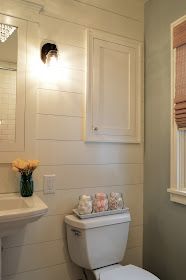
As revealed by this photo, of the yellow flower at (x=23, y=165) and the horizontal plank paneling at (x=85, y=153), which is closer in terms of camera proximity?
the yellow flower at (x=23, y=165)

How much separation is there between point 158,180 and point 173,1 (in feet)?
4.43

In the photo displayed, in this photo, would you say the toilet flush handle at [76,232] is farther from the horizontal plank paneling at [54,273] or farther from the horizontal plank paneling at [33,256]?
the horizontal plank paneling at [54,273]

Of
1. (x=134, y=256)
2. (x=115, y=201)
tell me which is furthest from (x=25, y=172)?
(x=134, y=256)

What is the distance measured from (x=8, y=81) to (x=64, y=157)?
0.64 meters

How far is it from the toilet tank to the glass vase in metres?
0.34

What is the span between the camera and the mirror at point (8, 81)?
5.13 feet

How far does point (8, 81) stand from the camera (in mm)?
1573

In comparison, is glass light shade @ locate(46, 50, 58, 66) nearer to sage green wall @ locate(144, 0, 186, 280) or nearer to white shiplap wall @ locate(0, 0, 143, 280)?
white shiplap wall @ locate(0, 0, 143, 280)

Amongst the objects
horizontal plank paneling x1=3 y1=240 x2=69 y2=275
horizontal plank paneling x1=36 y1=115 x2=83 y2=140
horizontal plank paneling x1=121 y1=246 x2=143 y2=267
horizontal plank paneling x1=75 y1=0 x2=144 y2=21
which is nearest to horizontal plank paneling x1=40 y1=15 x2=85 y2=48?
horizontal plank paneling x1=75 y1=0 x2=144 y2=21

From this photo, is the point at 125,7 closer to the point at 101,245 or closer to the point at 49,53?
the point at 49,53

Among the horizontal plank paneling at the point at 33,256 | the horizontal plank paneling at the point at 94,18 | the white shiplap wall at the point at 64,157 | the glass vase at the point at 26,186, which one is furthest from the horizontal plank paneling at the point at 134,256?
the horizontal plank paneling at the point at 94,18

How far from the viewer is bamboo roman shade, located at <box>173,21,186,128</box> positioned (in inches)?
64.7

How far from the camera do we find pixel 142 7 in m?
2.10

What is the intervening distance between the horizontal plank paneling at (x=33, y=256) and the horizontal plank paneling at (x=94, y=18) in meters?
1.62
